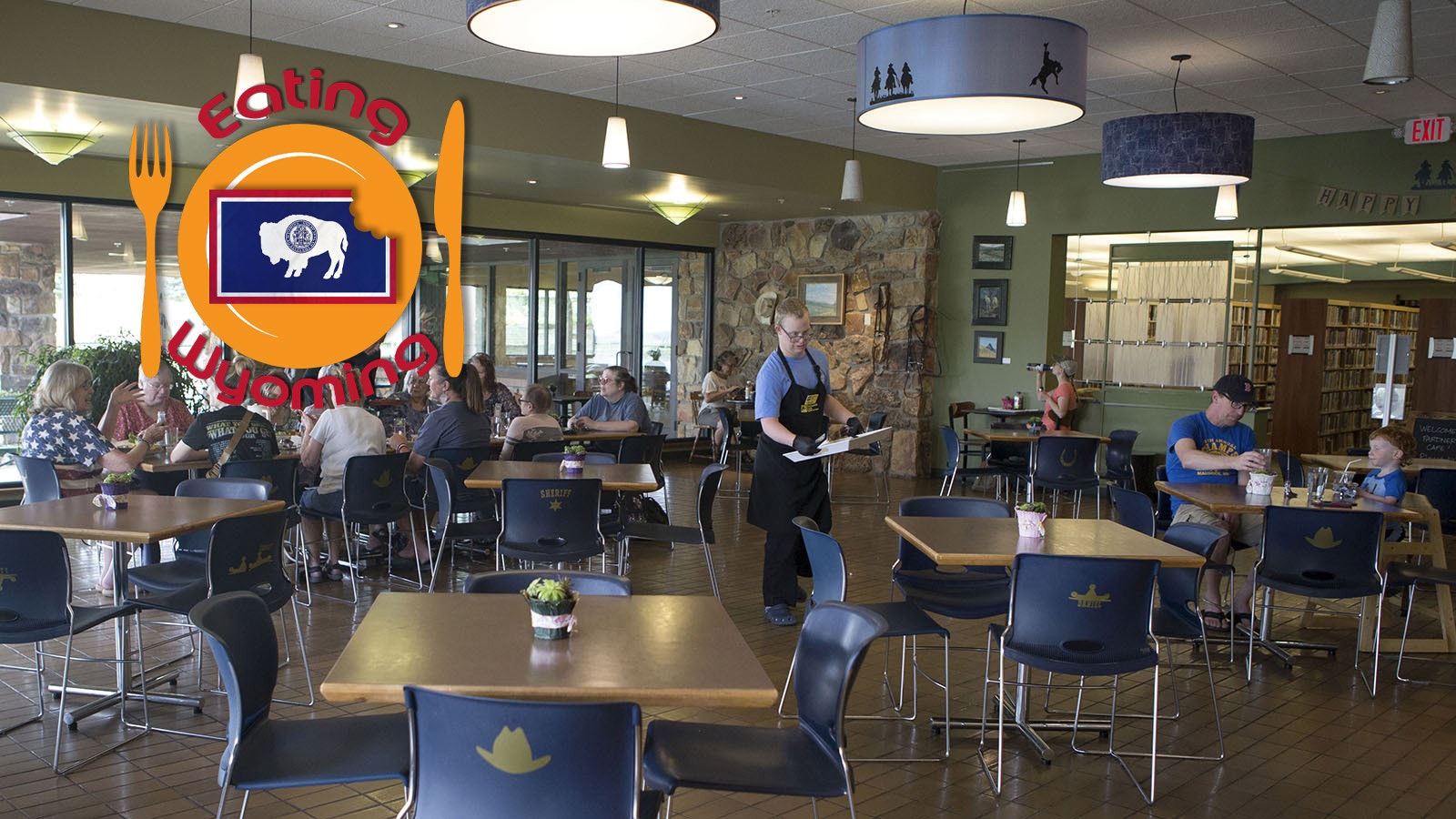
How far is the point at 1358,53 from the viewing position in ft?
25.7

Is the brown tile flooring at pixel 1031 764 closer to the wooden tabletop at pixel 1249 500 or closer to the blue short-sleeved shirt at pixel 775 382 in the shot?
the wooden tabletop at pixel 1249 500

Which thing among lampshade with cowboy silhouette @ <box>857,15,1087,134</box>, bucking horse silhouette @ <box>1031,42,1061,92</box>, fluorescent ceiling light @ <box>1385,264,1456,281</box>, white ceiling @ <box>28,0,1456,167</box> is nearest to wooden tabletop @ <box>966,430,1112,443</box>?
white ceiling @ <box>28,0,1456,167</box>

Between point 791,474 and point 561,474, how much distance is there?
1.27 meters

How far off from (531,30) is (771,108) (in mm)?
6641

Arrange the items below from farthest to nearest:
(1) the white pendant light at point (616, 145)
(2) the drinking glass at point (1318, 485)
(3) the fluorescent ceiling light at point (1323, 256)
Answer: (3) the fluorescent ceiling light at point (1323, 256) < (1) the white pendant light at point (616, 145) < (2) the drinking glass at point (1318, 485)

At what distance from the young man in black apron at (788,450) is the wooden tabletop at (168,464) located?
3170mm

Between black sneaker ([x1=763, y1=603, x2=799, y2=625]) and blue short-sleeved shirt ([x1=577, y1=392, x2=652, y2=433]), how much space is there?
2.86 meters

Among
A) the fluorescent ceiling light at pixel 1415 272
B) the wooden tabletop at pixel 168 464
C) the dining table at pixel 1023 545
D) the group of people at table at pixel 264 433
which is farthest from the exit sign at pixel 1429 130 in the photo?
the wooden tabletop at pixel 168 464

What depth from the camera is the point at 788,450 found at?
20.1 ft

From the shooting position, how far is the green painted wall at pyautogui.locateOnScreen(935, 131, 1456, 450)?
413 inches

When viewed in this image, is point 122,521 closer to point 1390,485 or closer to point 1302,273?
point 1390,485

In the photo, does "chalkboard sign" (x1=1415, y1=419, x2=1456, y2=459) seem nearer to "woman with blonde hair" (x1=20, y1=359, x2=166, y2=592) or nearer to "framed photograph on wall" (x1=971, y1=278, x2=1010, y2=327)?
"framed photograph on wall" (x1=971, y1=278, x2=1010, y2=327)

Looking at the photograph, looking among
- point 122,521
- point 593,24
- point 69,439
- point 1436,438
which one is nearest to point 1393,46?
point 593,24

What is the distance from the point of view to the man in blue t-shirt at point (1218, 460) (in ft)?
19.9
